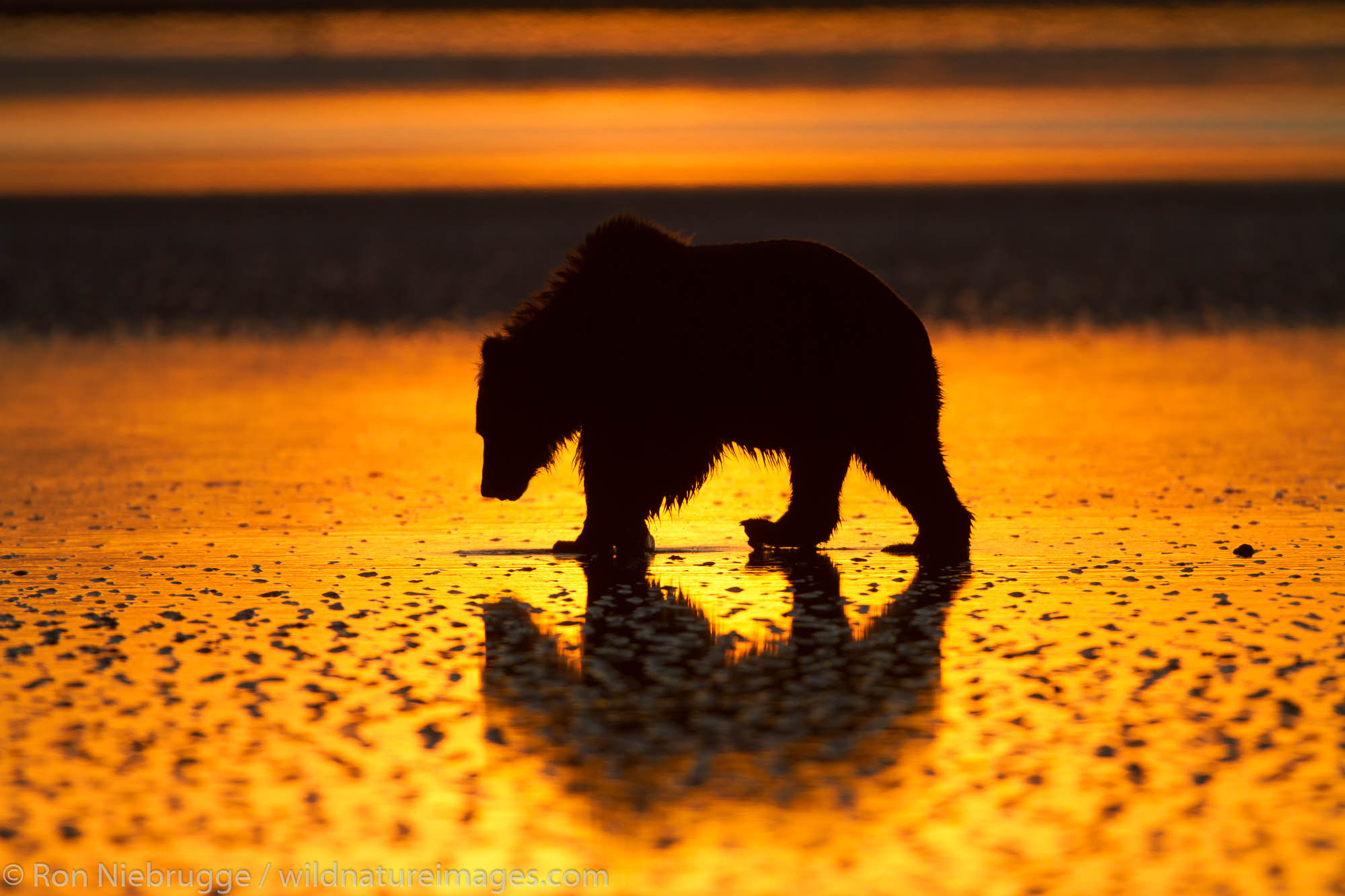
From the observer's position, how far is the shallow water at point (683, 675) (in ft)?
16.5

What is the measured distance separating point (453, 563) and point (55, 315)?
12706 mm

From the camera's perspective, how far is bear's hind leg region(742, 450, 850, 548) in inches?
348

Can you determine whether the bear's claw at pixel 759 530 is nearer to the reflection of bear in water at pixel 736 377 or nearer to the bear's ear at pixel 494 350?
the reflection of bear in water at pixel 736 377

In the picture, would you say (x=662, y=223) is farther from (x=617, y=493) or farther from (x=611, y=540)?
(x=617, y=493)

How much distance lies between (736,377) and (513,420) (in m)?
1.06

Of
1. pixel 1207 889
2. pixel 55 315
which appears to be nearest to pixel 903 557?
pixel 1207 889

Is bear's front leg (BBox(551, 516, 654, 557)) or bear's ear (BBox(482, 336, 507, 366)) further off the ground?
bear's ear (BBox(482, 336, 507, 366))

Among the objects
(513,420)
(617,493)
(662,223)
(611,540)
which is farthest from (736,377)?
(662,223)

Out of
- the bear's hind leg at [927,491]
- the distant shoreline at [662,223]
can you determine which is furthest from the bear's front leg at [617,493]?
the distant shoreline at [662,223]

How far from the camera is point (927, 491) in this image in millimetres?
8641

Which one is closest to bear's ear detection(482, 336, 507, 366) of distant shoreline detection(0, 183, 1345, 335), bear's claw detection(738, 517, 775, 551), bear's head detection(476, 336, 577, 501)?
bear's head detection(476, 336, 577, 501)

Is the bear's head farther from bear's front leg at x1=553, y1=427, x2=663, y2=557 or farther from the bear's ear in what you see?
bear's front leg at x1=553, y1=427, x2=663, y2=557

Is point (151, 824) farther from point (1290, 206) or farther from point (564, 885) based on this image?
point (1290, 206)

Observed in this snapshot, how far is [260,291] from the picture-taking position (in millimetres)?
23078
